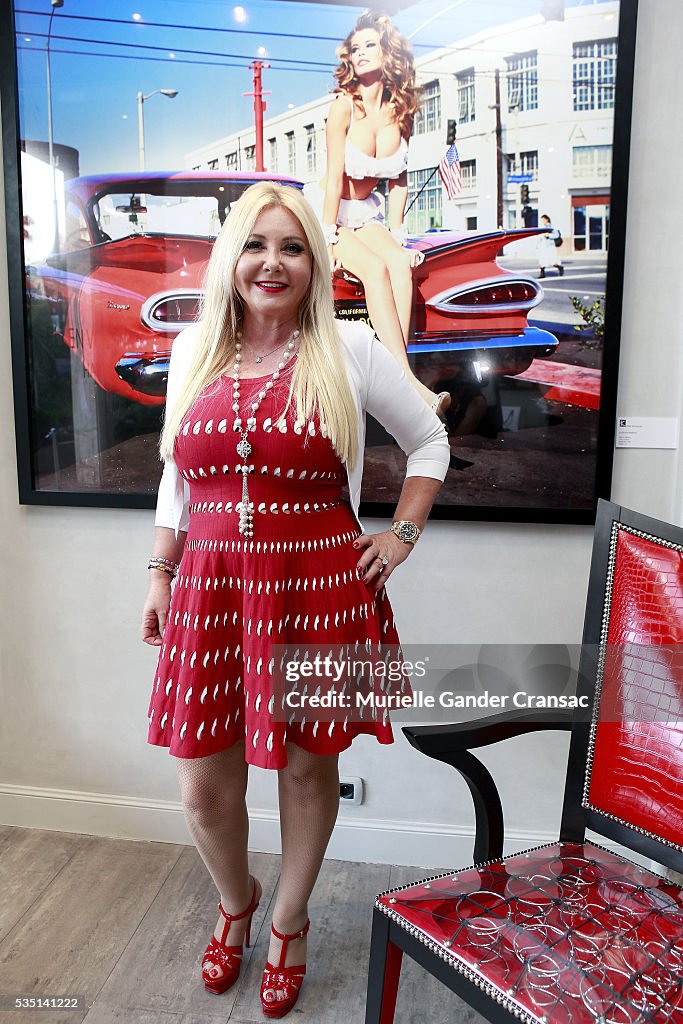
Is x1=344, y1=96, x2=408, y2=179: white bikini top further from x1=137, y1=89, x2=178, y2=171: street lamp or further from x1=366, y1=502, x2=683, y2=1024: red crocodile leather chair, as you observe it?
x1=366, y1=502, x2=683, y2=1024: red crocodile leather chair

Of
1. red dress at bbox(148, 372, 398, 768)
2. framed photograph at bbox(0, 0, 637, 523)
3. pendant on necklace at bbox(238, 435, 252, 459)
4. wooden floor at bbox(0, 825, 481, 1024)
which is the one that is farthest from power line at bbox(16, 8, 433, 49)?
wooden floor at bbox(0, 825, 481, 1024)

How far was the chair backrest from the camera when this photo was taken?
1342mm

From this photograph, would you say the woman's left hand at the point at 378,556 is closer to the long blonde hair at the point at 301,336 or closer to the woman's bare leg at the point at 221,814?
the long blonde hair at the point at 301,336

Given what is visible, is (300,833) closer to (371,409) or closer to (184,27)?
(371,409)

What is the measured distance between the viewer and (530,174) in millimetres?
1835

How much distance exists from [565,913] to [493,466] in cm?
102

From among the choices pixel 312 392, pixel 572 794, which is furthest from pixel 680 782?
pixel 312 392

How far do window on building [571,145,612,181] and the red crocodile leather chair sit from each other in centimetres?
82

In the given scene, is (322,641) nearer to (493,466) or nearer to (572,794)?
(572,794)

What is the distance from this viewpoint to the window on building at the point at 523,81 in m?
1.80

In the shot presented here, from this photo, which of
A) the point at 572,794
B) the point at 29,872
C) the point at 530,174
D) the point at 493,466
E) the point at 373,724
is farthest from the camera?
the point at 29,872

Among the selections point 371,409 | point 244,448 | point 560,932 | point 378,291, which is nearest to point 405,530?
point 371,409

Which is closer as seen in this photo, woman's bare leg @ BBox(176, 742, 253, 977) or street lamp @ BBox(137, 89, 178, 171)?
woman's bare leg @ BBox(176, 742, 253, 977)

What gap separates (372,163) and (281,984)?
1803mm
